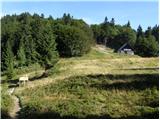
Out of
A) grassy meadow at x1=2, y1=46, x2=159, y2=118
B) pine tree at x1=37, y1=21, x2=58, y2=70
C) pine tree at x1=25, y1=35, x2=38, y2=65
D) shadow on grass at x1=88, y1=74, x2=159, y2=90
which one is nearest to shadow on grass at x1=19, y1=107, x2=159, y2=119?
grassy meadow at x1=2, y1=46, x2=159, y2=118

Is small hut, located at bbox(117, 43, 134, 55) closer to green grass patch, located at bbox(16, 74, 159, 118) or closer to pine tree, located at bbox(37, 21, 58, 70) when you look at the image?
pine tree, located at bbox(37, 21, 58, 70)

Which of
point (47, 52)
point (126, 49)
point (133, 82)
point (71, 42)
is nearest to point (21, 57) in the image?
point (47, 52)

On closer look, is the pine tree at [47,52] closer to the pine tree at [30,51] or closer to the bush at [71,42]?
the pine tree at [30,51]

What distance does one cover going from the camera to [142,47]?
125 metres

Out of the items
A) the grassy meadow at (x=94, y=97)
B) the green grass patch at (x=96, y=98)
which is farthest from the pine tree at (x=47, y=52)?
the green grass patch at (x=96, y=98)

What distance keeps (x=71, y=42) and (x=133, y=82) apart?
68.8 meters

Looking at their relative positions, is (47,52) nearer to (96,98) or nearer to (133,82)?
(133,82)

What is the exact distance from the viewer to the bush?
103 metres

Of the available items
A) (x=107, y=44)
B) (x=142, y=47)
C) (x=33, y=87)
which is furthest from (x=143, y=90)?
(x=107, y=44)

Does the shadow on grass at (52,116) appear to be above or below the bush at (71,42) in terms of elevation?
below

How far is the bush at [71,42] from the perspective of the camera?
103188mm

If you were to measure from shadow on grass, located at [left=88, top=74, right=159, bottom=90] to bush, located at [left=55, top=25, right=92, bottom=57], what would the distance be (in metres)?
62.5

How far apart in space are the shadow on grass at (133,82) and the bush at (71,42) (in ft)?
205

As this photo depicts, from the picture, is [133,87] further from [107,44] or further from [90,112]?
[107,44]
